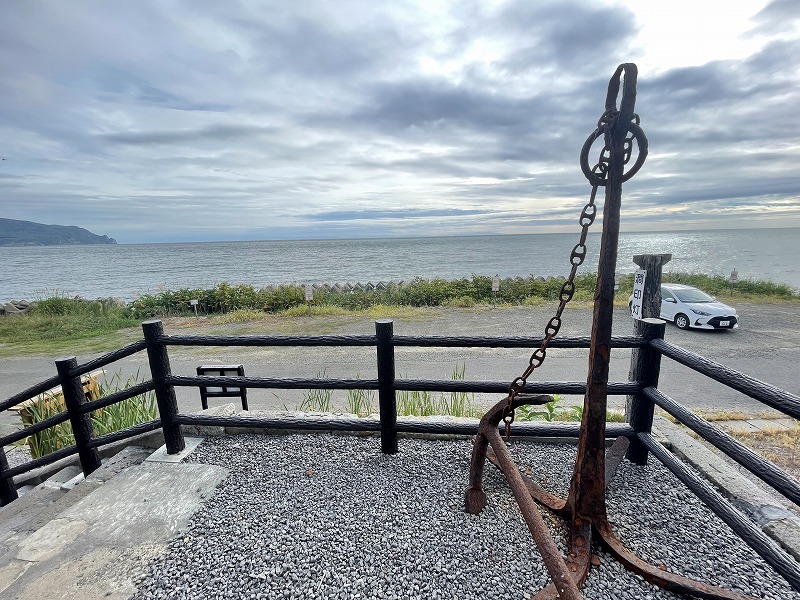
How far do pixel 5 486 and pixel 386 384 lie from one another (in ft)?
13.6

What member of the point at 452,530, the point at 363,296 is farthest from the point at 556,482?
the point at 363,296

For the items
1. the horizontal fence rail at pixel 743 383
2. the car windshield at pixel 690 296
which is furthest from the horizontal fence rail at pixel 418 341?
the car windshield at pixel 690 296

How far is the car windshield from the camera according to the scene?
11375 mm

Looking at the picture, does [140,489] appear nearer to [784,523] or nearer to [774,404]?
[774,404]

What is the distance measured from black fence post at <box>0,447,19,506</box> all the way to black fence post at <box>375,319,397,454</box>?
3.86m

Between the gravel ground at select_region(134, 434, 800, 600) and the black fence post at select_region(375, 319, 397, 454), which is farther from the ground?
the black fence post at select_region(375, 319, 397, 454)

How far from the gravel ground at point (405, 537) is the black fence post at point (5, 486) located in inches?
106

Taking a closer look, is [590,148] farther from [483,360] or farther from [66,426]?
[483,360]

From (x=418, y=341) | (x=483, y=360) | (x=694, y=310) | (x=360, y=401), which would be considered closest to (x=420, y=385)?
(x=418, y=341)

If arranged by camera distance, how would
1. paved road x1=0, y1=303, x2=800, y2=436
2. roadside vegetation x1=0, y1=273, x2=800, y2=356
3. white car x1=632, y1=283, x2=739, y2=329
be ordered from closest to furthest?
paved road x1=0, y1=303, x2=800, y2=436
white car x1=632, y1=283, x2=739, y2=329
roadside vegetation x1=0, y1=273, x2=800, y2=356

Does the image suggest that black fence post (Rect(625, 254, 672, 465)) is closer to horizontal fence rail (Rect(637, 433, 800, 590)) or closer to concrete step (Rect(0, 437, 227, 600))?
horizontal fence rail (Rect(637, 433, 800, 590))

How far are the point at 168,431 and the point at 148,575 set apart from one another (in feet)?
4.71

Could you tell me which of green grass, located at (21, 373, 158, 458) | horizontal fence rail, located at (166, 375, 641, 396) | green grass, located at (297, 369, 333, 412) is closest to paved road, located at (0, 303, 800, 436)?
green grass, located at (297, 369, 333, 412)

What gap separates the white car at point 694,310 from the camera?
10.6 metres
